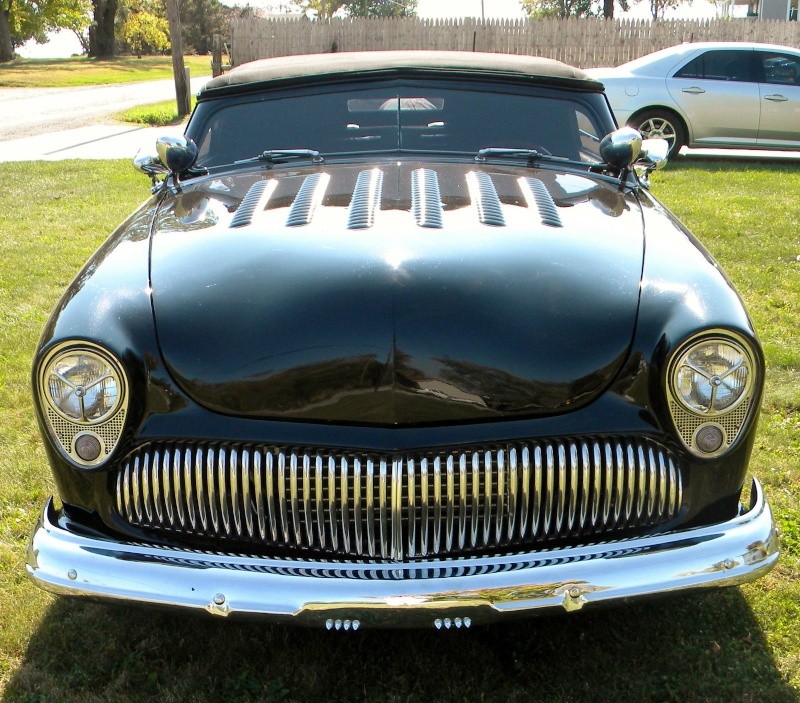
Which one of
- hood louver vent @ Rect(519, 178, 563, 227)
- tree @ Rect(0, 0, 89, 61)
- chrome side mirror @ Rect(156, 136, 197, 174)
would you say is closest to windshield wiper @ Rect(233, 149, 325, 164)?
chrome side mirror @ Rect(156, 136, 197, 174)

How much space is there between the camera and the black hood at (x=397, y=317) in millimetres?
2307

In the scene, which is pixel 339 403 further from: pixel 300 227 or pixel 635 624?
pixel 635 624

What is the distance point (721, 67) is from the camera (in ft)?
37.6

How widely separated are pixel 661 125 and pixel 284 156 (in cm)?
873

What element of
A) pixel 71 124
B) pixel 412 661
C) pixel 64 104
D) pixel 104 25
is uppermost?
pixel 104 25

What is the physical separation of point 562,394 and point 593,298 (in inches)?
11.4

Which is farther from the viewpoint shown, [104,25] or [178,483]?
[104,25]

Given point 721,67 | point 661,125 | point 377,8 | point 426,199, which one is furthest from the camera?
point 377,8

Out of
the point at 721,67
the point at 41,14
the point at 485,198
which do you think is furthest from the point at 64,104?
the point at 41,14

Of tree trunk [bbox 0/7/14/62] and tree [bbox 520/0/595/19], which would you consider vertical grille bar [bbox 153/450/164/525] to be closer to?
tree trunk [bbox 0/7/14/62]

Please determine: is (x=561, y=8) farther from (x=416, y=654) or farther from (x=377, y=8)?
(x=416, y=654)

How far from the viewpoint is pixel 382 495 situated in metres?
2.28

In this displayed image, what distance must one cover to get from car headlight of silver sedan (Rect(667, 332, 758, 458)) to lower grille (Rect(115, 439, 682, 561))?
0.33 feet

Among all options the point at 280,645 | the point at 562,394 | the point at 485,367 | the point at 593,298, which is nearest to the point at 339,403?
the point at 485,367
